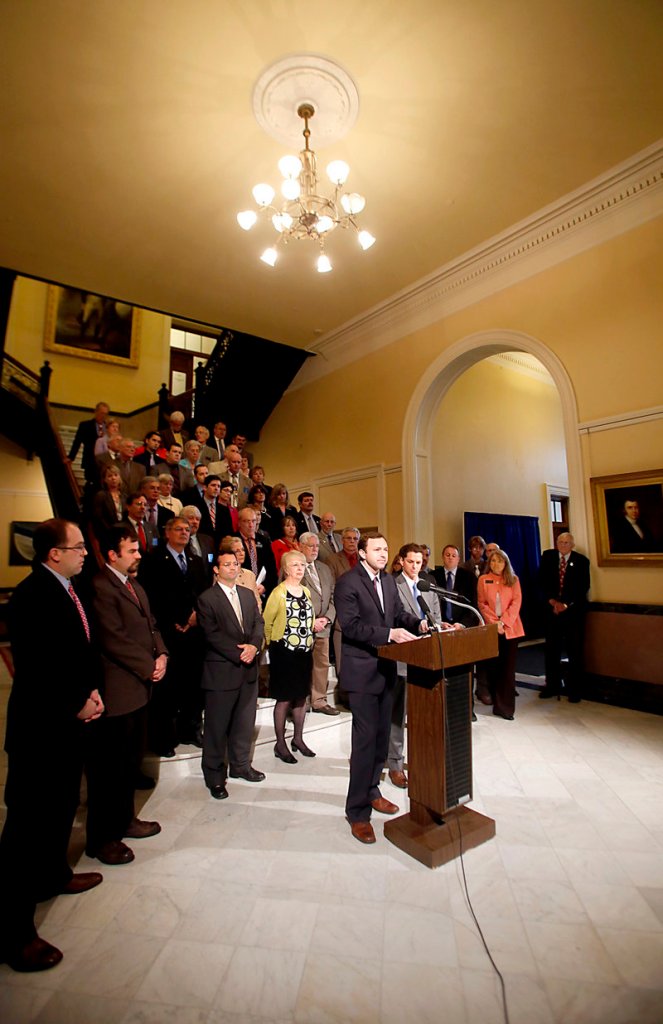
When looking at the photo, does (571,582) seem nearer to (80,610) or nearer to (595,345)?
(595,345)

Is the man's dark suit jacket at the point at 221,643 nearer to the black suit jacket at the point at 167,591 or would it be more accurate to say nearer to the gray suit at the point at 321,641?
the black suit jacket at the point at 167,591

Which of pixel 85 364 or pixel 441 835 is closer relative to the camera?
pixel 441 835

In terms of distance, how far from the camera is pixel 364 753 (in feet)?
8.45

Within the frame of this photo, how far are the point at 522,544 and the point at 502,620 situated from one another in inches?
180

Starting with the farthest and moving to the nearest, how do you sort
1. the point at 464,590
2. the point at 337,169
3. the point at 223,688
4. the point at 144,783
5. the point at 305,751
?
the point at 464,590, the point at 337,169, the point at 305,751, the point at 144,783, the point at 223,688

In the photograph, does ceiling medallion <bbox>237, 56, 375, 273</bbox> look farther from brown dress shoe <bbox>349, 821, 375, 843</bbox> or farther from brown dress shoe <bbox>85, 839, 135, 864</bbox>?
brown dress shoe <bbox>85, 839, 135, 864</bbox>

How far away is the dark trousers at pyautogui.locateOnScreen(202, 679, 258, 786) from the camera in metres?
3.05

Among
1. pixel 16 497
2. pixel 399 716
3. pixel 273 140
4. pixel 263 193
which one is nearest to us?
pixel 399 716

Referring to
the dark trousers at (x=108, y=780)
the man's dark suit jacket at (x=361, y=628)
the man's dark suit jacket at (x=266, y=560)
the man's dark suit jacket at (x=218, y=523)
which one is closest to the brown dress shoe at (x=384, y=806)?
the man's dark suit jacket at (x=361, y=628)

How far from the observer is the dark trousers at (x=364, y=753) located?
2570 millimetres

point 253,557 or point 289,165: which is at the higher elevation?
point 289,165

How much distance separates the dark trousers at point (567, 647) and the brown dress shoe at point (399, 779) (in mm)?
2559

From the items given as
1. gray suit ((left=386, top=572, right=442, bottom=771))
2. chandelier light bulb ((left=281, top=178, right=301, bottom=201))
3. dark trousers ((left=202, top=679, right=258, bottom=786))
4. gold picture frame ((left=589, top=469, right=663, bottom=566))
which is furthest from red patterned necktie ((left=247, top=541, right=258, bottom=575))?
gold picture frame ((left=589, top=469, right=663, bottom=566))

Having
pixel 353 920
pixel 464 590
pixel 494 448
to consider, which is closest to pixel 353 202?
pixel 464 590
